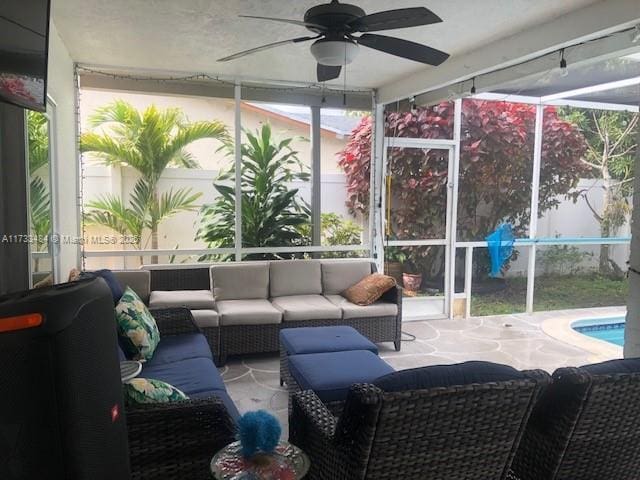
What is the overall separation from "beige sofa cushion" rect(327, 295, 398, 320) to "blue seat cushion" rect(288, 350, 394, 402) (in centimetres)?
125

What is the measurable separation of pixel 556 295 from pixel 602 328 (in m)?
0.72

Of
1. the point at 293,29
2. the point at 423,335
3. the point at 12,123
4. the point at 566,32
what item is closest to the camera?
the point at 12,123

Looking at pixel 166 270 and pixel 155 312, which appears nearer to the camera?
pixel 155 312

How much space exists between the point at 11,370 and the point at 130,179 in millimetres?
4281

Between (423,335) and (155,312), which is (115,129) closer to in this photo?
(155,312)

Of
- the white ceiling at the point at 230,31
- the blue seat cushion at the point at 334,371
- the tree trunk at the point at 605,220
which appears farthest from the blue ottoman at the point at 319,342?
the tree trunk at the point at 605,220

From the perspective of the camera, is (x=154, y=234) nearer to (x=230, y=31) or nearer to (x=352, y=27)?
(x=230, y=31)

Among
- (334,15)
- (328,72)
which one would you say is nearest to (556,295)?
(328,72)

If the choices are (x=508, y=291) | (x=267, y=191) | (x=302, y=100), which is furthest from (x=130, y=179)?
(x=508, y=291)

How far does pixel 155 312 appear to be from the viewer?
3332 millimetres

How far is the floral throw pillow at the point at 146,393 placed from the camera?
174cm

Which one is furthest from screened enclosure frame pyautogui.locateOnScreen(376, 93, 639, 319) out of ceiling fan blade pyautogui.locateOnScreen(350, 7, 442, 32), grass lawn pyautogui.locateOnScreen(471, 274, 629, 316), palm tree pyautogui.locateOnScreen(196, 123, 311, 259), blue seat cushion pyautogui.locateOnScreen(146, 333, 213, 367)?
ceiling fan blade pyautogui.locateOnScreen(350, 7, 442, 32)

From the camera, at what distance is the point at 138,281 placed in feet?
13.9

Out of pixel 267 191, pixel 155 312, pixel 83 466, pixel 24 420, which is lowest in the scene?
pixel 155 312
